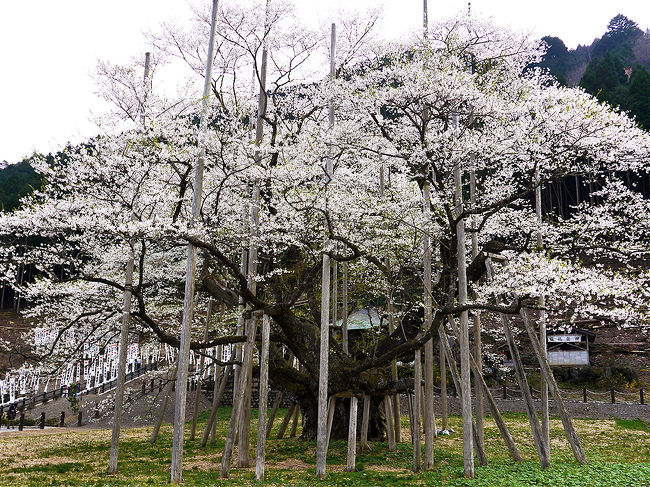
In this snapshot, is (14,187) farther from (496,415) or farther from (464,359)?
(496,415)

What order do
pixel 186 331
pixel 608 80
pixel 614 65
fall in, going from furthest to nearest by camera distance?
1. pixel 614 65
2. pixel 608 80
3. pixel 186 331

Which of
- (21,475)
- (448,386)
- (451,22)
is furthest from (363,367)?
(448,386)

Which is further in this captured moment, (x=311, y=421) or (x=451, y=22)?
(x=311, y=421)

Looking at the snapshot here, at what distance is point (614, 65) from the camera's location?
45.2 meters

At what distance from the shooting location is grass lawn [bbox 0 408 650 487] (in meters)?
9.05

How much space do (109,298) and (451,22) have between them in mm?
13373

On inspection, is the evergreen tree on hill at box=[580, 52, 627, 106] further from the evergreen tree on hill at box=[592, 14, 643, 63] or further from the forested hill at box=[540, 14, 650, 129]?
the evergreen tree on hill at box=[592, 14, 643, 63]

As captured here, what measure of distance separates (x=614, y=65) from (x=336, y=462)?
157 feet

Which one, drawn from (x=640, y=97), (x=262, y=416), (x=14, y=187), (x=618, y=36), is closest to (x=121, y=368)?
(x=262, y=416)

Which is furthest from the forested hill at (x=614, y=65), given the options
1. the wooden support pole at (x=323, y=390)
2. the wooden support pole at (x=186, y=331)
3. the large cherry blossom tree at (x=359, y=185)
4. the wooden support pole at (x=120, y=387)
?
the wooden support pole at (x=120, y=387)

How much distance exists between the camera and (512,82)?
38.3 feet

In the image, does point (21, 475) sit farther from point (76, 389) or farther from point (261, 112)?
point (76, 389)

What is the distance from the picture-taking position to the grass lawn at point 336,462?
29.7 ft

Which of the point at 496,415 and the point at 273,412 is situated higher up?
the point at 496,415
